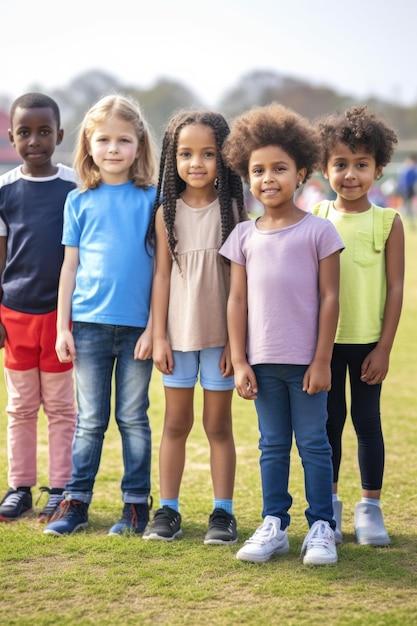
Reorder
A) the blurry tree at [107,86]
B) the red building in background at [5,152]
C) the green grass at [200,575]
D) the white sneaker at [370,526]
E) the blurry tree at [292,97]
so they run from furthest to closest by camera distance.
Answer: the blurry tree at [107,86]
the blurry tree at [292,97]
the red building in background at [5,152]
the white sneaker at [370,526]
the green grass at [200,575]

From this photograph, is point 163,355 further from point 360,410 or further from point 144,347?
point 360,410

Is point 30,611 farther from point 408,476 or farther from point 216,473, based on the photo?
point 408,476

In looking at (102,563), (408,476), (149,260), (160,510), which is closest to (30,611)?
(102,563)

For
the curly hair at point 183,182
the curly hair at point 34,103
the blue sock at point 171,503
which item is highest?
the curly hair at point 34,103

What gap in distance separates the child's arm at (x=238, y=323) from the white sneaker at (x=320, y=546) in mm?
528

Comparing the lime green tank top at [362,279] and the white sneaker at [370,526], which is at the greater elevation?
the lime green tank top at [362,279]

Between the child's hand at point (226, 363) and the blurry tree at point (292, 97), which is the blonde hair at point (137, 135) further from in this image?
the blurry tree at point (292, 97)

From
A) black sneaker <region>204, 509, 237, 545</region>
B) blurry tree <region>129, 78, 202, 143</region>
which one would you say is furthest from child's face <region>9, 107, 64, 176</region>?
blurry tree <region>129, 78, 202, 143</region>

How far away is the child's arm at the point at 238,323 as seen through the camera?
324 cm

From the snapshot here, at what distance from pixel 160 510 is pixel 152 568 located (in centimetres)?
41

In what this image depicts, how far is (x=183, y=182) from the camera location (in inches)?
139

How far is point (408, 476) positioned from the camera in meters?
4.33

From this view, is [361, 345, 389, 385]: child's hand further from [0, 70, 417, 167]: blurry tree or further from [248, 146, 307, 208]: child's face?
[0, 70, 417, 167]: blurry tree

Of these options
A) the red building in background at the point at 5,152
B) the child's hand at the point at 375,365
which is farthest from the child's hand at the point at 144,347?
the red building in background at the point at 5,152
